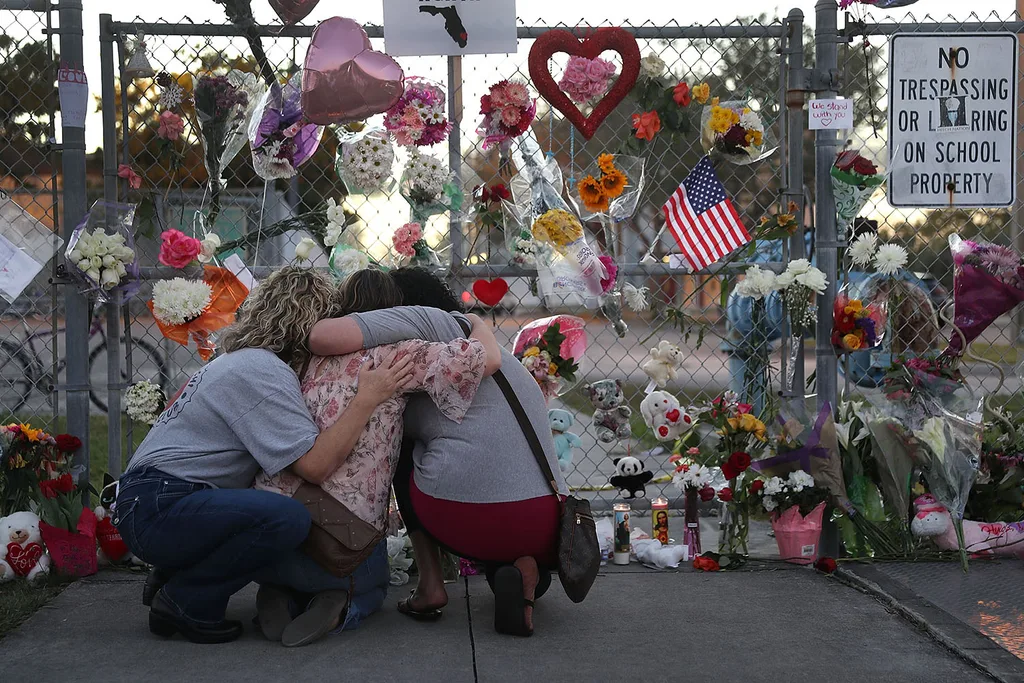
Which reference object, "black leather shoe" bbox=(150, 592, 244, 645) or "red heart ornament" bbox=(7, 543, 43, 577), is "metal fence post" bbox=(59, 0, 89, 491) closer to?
"red heart ornament" bbox=(7, 543, 43, 577)

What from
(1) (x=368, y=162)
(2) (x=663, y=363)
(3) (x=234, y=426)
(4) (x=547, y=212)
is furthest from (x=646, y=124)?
(3) (x=234, y=426)

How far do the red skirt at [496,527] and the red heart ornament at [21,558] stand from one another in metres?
1.55

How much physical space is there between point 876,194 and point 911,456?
113 cm

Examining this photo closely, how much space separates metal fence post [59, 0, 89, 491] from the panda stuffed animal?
213 cm

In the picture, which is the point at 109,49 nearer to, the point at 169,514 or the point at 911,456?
the point at 169,514

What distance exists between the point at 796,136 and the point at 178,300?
2614 millimetres

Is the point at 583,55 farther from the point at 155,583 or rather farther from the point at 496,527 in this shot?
the point at 155,583

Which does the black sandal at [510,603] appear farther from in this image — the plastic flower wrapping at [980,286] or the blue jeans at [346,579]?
the plastic flower wrapping at [980,286]

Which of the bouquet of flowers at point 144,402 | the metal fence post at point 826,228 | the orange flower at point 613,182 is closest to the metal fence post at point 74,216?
the bouquet of flowers at point 144,402

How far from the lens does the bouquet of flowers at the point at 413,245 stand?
175 inches

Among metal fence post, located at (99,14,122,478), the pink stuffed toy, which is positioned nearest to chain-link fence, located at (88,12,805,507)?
metal fence post, located at (99,14,122,478)

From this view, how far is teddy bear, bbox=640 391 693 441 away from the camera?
4539 millimetres

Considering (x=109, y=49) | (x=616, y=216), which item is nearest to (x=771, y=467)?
(x=616, y=216)

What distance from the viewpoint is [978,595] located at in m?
3.99
